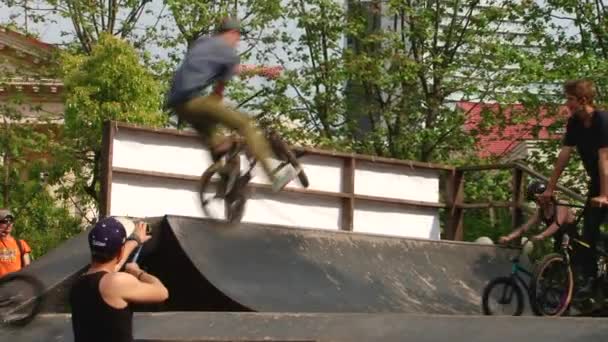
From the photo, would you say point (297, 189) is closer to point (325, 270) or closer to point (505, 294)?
point (325, 270)

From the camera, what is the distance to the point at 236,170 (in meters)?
9.09

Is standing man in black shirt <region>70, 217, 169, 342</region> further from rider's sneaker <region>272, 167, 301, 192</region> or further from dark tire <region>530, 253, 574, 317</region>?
dark tire <region>530, 253, 574, 317</region>

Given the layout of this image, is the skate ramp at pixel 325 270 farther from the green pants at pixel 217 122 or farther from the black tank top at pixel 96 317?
the black tank top at pixel 96 317

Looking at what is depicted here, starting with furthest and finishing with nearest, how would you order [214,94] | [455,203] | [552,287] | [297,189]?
[455,203] < [297,189] < [552,287] < [214,94]

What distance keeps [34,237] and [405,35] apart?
8.54 meters

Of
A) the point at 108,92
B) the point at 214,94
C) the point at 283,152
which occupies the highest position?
the point at 108,92

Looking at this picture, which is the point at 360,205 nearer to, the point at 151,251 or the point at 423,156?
the point at 151,251

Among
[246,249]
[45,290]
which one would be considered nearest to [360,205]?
[246,249]

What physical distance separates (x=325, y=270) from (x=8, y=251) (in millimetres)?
3443

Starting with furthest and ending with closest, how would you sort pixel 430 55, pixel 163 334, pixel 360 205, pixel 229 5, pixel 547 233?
pixel 229 5 < pixel 430 55 < pixel 360 205 < pixel 547 233 < pixel 163 334

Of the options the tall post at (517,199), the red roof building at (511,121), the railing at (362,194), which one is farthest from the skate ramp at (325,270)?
the red roof building at (511,121)

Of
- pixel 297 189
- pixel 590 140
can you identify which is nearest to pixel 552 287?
pixel 590 140

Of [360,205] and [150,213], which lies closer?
[150,213]

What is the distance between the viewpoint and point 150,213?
11844 millimetres
